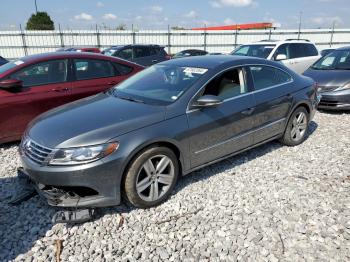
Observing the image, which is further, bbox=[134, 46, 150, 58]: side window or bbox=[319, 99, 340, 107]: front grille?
bbox=[134, 46, 150, 58]: side window

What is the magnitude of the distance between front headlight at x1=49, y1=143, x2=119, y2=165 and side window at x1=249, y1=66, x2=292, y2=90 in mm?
2371

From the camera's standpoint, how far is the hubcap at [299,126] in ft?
Result: 16.3

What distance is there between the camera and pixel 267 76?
449cm

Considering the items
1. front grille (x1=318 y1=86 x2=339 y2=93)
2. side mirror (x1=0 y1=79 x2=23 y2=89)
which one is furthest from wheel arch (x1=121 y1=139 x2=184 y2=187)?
front grille (x1=318 y1=86 x2=339 y2=93)

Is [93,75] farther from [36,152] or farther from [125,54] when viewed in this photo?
[125,54]

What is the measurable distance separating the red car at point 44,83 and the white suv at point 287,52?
542cm

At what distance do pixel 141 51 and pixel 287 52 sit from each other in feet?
20.7

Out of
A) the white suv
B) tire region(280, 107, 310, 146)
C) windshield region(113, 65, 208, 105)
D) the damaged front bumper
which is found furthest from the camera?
the white suv

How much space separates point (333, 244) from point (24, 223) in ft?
9.75

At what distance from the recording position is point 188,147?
11.5 ft

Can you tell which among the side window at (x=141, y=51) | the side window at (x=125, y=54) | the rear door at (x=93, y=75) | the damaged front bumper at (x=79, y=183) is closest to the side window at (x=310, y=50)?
the side window at (x=141, y=51)

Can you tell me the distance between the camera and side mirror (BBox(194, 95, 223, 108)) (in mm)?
3496

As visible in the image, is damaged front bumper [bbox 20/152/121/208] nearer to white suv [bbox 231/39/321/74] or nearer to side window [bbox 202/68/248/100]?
side window [bbox 202/68/248/100]

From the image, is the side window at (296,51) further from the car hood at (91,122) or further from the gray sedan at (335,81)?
the car hood at (91,122)
